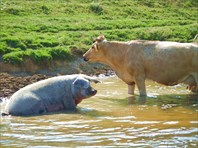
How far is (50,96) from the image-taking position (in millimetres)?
14844

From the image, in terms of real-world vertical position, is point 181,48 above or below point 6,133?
above

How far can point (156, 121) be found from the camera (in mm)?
13414

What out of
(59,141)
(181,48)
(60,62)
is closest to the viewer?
(59,141)

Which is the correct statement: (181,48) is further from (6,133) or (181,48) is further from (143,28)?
(143,28)

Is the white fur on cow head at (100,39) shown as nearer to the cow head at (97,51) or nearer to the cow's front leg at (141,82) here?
the cow head at (97,51)

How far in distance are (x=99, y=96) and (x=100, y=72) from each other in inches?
191

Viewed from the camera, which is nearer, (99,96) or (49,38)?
(99,96)

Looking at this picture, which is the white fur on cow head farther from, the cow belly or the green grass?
the green grass

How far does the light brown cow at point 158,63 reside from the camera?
672 inches

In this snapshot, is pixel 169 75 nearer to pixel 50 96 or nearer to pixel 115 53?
pixel 115 53

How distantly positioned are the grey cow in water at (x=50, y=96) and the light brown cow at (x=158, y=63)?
271cm

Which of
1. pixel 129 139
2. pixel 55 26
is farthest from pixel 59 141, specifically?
pixel 55 26

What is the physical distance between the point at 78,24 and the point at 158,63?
1059 cm

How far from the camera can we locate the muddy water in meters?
11.2
